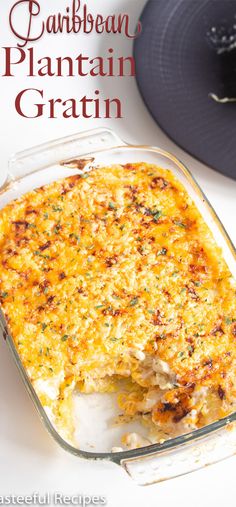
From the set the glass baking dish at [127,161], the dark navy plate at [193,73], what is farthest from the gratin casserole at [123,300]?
the dark navy plate at [193,73]

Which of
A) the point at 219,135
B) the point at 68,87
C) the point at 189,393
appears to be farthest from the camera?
the point at 68,87

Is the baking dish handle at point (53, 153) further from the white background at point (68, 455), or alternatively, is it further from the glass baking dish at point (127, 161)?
the white background at point (68, 455)

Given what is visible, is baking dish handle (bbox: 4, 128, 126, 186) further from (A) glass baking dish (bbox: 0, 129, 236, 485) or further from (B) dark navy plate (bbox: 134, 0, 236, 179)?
(B) dark navy plate (bbox: 134, 0, 236, 179)

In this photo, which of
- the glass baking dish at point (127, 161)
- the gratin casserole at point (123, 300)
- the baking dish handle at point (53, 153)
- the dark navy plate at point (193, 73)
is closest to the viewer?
the glass baking dish at point (127, 161)

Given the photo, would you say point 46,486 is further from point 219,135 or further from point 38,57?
point 38,57

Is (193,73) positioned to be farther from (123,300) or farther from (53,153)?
(123,300)

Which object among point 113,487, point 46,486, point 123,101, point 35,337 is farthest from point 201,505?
point 123,101

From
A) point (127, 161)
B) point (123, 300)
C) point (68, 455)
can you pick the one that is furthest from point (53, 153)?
point (68, 455)

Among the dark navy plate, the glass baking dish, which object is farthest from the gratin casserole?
the dark navy plate
